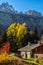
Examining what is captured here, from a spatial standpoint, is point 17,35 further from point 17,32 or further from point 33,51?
point 33,51

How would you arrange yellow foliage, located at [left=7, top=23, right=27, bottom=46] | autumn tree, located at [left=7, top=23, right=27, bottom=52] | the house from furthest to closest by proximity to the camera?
1. yellow foliage, located at [left=7, top=23, right=27, bottom=46]
2. autumn tree, located at [left=7, top=23, right=27, bottom=52]
3. the house

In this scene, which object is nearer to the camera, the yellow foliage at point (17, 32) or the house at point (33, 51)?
the house at point (33, 51)

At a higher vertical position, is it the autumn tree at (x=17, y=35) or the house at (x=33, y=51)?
the autumn tree at (x=17, y=35)

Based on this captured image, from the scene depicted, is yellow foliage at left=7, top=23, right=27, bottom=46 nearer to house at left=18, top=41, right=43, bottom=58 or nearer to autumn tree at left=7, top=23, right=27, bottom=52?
autumn tree at left=7, top=23, right=27, bottom=52

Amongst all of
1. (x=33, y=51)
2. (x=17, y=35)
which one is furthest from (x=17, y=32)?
(x=33, y=51)

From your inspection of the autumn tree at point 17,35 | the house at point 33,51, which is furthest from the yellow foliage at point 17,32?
the house at point 33,51

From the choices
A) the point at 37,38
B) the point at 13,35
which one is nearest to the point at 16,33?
the point at 13,35

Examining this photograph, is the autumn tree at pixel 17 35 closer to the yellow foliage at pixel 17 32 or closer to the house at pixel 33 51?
the yellow foliage at pixel 17 32

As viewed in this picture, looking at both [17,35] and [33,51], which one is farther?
[17,35]

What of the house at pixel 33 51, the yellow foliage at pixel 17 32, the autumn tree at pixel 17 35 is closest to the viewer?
the house at pixel 33 51

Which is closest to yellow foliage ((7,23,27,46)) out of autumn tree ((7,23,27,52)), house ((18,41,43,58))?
autumn tree ((7,23,27,52))

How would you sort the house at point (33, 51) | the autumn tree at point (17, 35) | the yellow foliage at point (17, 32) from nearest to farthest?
the house at point (33, 51)
the autumn tree at point (17, 35)
the yellow foliage at point (17, 32)

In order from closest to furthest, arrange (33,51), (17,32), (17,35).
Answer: (33,51)
(17,35)
(17,32)

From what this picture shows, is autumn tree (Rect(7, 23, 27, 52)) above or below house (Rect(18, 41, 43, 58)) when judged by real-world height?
above
